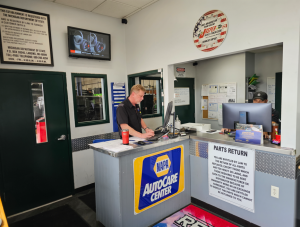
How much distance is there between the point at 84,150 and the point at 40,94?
120cm

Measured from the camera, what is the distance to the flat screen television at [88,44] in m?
3.32

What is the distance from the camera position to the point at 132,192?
88.4 inches

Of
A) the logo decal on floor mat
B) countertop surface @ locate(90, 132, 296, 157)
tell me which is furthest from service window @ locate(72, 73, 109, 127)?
the logo decal on floor mat

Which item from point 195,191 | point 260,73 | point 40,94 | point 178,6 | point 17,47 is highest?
point 178,6

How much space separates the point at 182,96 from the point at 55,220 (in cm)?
351

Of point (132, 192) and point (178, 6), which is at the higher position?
point (178, 6)

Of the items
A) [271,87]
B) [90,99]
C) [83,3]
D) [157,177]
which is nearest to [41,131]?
[90,99]

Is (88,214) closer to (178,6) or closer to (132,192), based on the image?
(132,192)

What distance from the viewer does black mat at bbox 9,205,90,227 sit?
261cm

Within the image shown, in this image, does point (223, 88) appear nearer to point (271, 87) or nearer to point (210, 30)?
point (271, 87)

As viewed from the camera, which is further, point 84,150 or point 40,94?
point 84,150

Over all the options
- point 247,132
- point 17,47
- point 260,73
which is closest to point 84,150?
point 17,47

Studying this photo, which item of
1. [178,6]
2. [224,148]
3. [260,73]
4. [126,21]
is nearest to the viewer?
[224,148]

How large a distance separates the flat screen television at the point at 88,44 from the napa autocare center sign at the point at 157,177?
218 centimetres
